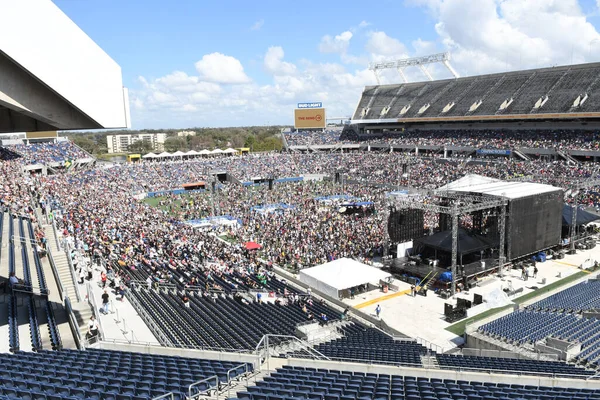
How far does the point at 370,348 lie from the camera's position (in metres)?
13.6

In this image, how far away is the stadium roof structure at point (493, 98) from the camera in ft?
168

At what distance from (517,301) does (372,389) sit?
15.4 m

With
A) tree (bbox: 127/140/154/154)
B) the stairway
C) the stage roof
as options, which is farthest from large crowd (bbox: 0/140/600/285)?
tree (bbox: 127/140/154/154)

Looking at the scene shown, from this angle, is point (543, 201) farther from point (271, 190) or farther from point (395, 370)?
point (271, 190)

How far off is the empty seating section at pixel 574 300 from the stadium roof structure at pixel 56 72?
17.5 m

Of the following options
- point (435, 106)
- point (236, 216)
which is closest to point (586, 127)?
point (435, 106)

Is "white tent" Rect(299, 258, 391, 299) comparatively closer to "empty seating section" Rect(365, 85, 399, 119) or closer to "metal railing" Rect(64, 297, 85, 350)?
"metal railing" Rect(64, 297, 85, 350)

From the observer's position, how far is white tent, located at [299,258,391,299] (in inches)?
838

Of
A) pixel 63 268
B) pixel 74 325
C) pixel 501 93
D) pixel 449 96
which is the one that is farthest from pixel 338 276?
pixel 449 96

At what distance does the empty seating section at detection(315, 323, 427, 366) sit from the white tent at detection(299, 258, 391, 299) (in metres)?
3.18

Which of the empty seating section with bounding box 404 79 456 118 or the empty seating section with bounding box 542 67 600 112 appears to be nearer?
the empty seating section with bounding box 542 67 600 112

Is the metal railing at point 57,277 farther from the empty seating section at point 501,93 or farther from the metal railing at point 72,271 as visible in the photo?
the empty seating section at point 501,93

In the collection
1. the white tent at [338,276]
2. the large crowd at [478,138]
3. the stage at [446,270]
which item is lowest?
the stage at [446,270]

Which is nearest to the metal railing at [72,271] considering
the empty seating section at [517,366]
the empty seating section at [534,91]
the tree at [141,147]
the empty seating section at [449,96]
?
the empty seating section at [517,366]
